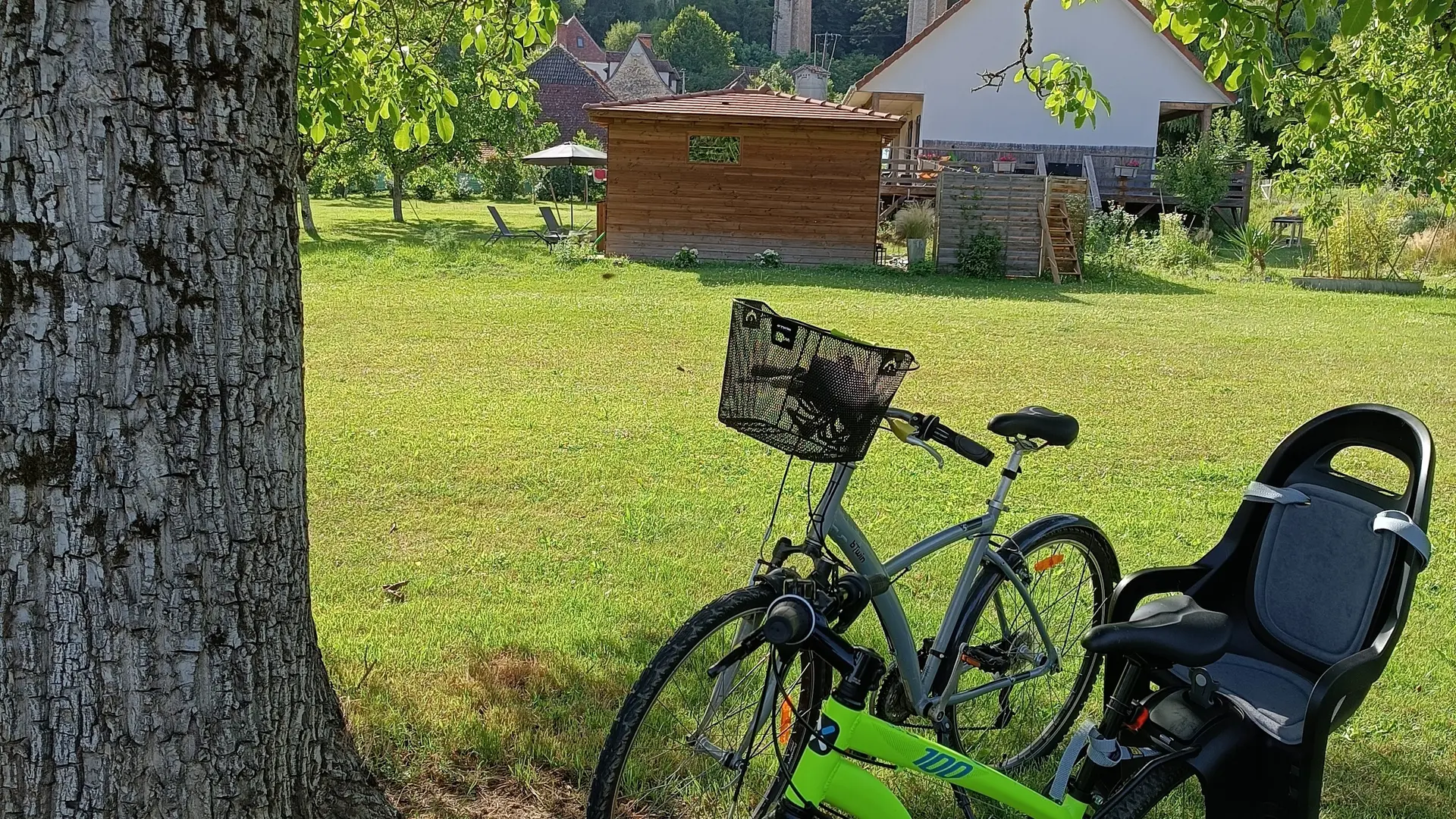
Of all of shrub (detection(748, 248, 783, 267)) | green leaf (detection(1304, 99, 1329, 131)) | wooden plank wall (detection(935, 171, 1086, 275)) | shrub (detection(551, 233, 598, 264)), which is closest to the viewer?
green leaf (detection(1304, 99, 1329, 131))

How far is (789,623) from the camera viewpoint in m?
2.06

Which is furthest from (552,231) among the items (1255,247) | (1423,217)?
(1423,217)

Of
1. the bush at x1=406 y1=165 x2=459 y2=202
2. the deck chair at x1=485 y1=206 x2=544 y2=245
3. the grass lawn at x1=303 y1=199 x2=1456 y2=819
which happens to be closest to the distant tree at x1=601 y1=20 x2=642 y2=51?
the bush at x1=406 y1=165 x2=459 y2=202

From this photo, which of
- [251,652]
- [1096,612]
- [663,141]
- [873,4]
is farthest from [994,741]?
[873,4]

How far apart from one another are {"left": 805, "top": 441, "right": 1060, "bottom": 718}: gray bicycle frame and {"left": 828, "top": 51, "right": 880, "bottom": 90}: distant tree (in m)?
106

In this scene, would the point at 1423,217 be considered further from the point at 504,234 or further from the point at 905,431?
the point at 905,431

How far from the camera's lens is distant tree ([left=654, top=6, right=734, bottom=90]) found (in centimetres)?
10925

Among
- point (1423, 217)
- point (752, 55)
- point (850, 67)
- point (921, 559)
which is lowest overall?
point (921, 559)

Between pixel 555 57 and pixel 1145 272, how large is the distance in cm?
5336

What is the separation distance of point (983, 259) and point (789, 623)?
1773 cm

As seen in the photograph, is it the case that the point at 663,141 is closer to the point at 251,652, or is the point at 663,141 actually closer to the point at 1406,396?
the point at 1406,396

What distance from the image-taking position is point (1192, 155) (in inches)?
1107

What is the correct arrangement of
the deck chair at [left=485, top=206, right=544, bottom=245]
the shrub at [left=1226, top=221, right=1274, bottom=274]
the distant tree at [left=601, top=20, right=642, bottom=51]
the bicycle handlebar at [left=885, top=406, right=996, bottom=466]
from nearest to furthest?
the bicycle handlebar at [left=885, top=406, right=996, bottom=466]
the shrub at [left=1226, top=221, right=1274, bottom=274]
the deck chair at [left=485, top=206, right=544, bottom=245]
the distant tree at [left=601, top=20, right=642, bottom=51]

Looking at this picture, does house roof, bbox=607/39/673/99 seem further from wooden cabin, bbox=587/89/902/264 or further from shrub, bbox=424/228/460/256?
wooden cabin, bbox=587/89/902/264
